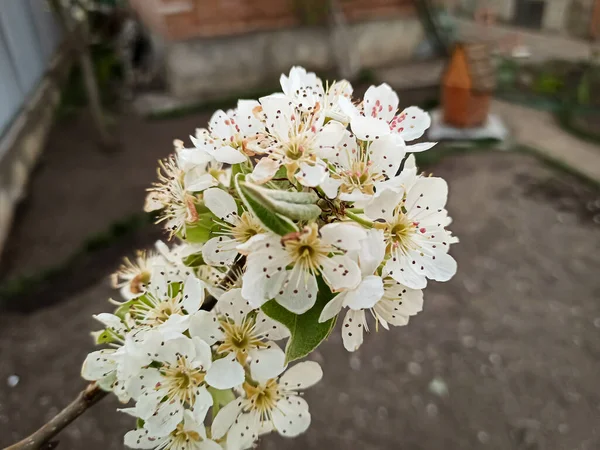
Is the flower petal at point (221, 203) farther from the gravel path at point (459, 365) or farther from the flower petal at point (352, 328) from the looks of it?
the gravel path at point (459, 365)

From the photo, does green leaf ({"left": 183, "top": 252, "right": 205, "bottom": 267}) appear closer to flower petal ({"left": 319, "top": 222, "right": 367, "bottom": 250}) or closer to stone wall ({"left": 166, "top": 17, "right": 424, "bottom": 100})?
flower petal ({"left": 319, "top": 222, "right": 367, "bottom": 250})

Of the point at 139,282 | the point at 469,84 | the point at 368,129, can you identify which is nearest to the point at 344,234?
the point at 368,129

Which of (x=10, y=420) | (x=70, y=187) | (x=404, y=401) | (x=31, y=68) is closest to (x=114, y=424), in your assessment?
(x=10, y=420)

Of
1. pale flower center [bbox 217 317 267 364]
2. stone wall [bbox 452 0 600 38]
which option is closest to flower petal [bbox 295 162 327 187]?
pale flower center [bbox 217 317 267 364]

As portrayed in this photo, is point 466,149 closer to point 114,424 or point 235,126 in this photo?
point 114,424

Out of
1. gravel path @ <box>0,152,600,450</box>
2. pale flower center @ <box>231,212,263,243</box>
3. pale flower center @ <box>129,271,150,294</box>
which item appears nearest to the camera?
pale flower center @ <box>231,212,263,243</box>

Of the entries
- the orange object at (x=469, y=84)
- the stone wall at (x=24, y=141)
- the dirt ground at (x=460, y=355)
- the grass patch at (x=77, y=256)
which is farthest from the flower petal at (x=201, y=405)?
the orange object at (x=469, y=84)
